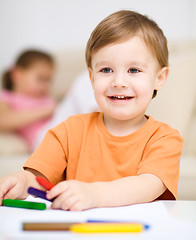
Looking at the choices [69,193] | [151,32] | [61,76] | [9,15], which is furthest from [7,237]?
[9,15]

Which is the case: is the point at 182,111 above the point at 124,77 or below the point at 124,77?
below

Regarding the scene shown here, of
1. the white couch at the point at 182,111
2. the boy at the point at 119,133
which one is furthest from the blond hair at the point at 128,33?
the white couch at the point at 182,111

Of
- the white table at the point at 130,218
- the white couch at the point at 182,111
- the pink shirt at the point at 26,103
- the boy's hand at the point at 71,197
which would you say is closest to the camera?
the white table at the point at 130,218

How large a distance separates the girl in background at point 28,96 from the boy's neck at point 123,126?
1290 millimetres

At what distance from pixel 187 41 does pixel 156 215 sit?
59.4 inches

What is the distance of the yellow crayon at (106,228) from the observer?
0.38 m

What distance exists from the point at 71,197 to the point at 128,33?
0.37 metres

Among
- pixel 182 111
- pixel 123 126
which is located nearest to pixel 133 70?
pixel 123 126

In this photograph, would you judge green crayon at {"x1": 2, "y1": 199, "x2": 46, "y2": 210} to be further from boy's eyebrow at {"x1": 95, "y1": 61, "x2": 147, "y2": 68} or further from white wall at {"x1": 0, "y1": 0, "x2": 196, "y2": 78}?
white wall at {"x1": 0, "y1": 0, "x2": 196, "y2": 78}

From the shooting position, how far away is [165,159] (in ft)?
2.21

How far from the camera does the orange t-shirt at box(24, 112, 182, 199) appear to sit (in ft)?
2.29

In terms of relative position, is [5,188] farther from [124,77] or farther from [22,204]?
[124,77]

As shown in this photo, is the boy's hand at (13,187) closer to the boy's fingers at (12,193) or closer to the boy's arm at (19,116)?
the boy's fingers at (12,193)

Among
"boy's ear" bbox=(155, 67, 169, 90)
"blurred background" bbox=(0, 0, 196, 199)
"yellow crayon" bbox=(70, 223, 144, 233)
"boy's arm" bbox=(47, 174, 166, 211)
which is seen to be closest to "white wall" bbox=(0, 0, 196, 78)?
"blurred background" bbox=(0, 0, 196, 199)
